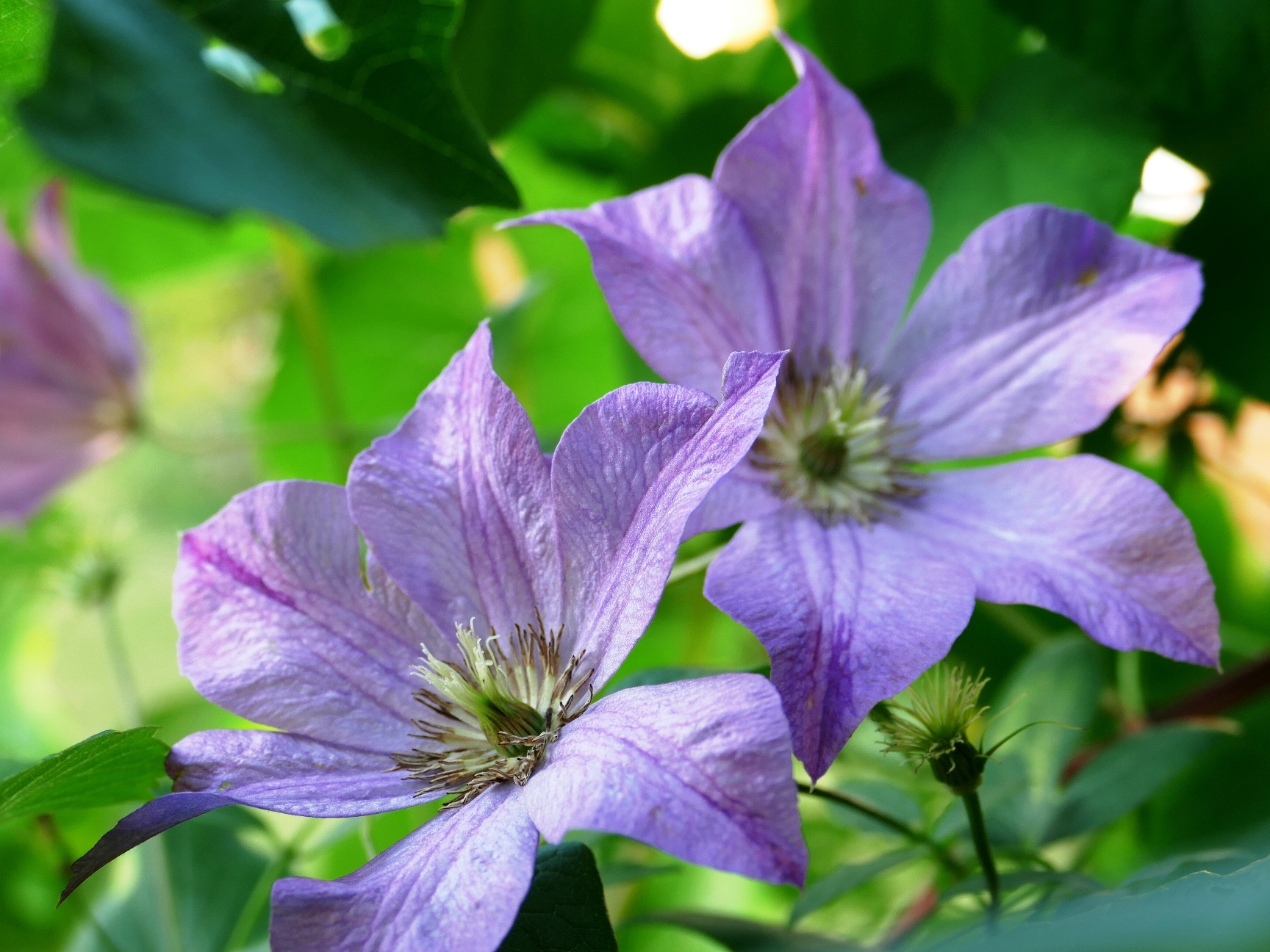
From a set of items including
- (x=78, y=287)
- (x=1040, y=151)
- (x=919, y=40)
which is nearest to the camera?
(x=1040, y=151)

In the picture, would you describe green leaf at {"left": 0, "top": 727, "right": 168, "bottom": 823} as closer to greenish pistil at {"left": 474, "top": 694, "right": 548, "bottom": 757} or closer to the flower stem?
greenish pistil at {"left": 474, "top": 694, "right": 548, "bottom": 757}

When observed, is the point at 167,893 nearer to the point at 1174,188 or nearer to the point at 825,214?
the point at 825,214

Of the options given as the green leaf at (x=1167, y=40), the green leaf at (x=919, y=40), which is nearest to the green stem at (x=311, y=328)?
the green leaf at (x=919, y=40)

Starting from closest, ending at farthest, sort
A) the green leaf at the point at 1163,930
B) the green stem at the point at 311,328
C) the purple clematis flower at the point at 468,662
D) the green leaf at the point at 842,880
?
1. the green leaf at the point at 1163,930
2. the purple clematis flower at the point at 468,662
3. the green leaf at the point at 842,880
4. the green stem at the point at 311,328

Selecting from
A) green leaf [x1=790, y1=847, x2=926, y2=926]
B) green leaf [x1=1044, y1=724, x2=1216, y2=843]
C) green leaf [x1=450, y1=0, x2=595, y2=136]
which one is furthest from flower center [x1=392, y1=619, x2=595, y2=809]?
green leaf [x1=450, y1=0, x2=595, y2=136]

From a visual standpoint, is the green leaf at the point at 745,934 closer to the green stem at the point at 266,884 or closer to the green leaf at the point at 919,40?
the green stem at the point at 266,884

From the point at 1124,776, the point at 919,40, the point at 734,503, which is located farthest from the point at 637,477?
the point at 919,40
